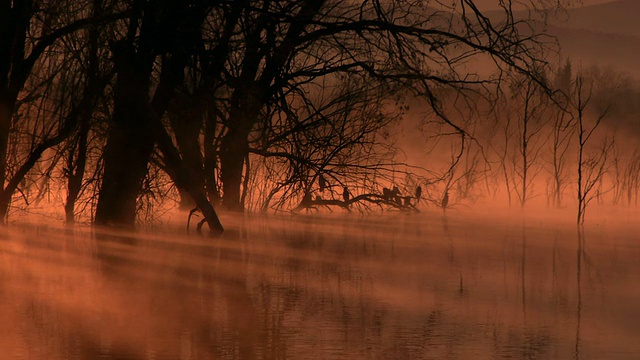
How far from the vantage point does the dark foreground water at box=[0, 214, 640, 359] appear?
654 centimetres

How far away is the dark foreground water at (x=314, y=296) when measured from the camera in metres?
6.54

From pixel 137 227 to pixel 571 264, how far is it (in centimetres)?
523

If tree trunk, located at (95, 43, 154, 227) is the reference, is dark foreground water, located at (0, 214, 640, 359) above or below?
below

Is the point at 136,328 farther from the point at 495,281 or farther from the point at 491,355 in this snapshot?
the point at 495,281

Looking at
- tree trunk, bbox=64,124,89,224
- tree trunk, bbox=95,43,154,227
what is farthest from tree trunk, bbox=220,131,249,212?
tree trunk, bbox=95,43,154,227

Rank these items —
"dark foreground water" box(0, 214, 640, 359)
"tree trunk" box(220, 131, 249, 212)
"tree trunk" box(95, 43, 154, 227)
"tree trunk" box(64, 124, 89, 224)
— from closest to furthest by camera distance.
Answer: "dark foreground water" box(0, 214, 640, 359), "tree trunk" box(95, 43, 154, 227), "tree trunk" box(64, 124, 89, 224), "tree trunk" box(220, 131, 249, 212)

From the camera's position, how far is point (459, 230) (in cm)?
1587

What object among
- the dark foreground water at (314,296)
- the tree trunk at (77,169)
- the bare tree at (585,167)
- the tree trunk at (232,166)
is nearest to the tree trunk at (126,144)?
the dark foreground water at (314,296)

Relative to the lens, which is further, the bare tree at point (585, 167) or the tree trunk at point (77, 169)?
the bare tree at point (585, 167)

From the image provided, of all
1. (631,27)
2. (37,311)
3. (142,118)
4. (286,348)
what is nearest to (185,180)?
(142,118)

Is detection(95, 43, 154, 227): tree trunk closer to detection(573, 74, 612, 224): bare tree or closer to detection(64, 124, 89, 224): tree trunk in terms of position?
detection(64, 124, 89, 224): tree trunk

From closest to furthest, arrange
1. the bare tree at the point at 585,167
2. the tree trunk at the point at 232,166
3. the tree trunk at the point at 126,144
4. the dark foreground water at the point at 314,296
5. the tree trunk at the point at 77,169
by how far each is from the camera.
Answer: the dark foreground water at the point at 314,296, the tree trunk at the point at 126,144, the tree trunk at the point at 77,169, the tree trunk at the point at 232,166, the bare tree at the point at 585,167

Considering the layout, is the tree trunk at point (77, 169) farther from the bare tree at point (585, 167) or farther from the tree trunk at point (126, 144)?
the bare tree at point (585, 167)

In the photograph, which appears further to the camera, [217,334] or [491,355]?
[217,334]
